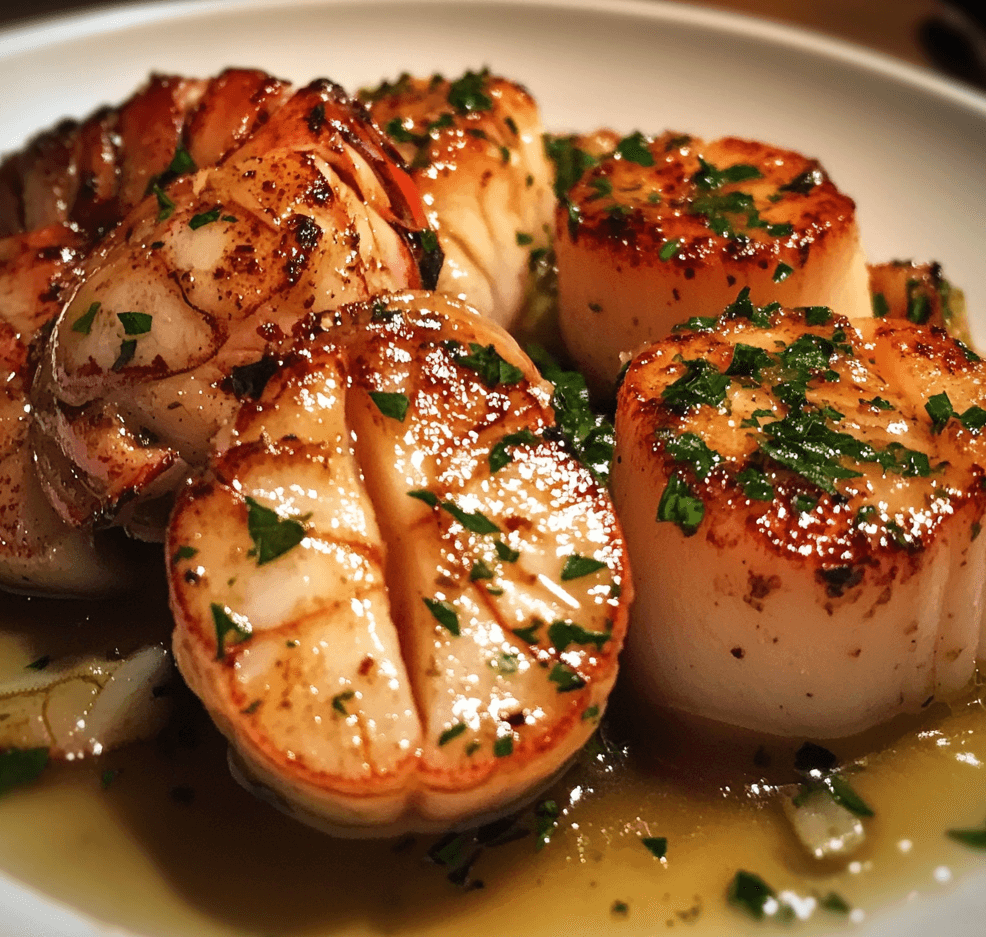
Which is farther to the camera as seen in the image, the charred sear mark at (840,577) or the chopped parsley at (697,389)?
the chopped parsley at (697,389)

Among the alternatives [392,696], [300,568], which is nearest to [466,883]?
A: [392,696]

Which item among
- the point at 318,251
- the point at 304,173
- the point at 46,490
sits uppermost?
the point at 304,173

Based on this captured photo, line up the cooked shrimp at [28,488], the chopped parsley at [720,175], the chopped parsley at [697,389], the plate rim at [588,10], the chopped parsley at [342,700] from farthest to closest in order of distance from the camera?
the plate rim at [588,10] → the chopped parsley at [720,175] → the cooked shrimp at [28,488] → the chopped parsley at [697,389] → the chopped parsley at [342,700]

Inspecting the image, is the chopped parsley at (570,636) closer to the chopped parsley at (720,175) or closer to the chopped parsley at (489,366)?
the chopped parsley at (489,366)

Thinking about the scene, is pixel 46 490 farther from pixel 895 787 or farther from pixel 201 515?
pixel 895 787

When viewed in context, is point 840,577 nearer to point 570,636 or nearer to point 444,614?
point 570,636

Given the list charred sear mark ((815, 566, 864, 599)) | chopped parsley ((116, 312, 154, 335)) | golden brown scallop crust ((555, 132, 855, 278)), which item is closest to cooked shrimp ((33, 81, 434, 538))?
chopped parsley ((116, 312, 154, 335))

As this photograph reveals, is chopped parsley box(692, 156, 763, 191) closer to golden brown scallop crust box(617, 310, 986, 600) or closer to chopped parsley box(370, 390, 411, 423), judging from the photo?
golden brown scallop crust box(617, 310, 986, 600)

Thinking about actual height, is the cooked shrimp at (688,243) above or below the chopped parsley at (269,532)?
above

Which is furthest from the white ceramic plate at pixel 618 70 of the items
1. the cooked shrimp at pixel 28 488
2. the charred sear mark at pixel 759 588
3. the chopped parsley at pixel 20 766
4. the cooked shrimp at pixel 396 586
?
the chopped parsley at pixel 20 766
